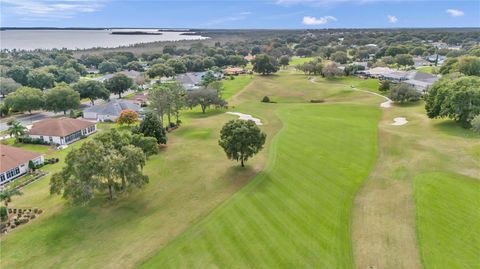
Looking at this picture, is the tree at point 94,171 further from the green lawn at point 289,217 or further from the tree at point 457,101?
the tree at point 457,101

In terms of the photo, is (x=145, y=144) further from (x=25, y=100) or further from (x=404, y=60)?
(x=404, y=60)

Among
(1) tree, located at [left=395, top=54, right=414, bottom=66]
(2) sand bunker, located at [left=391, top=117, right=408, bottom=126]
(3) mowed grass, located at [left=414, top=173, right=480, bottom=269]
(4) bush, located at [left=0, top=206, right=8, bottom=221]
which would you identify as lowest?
(4) bush, located at [left=0, top=206, right=8, bottom=221]

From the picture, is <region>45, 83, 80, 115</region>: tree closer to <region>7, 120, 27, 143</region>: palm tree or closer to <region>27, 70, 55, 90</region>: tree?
<region>7, 120, 27, 143</region>: palm tree

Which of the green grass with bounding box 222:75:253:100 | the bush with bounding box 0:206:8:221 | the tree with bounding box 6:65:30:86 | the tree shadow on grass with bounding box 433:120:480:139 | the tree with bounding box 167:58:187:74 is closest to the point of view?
the bush with bounding box 0:206:8:221

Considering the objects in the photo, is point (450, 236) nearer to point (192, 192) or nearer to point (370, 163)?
point (370, 163)

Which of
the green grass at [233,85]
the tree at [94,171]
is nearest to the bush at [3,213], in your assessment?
the tree at [94,171]

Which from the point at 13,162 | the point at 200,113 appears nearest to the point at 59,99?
the point at 200,113

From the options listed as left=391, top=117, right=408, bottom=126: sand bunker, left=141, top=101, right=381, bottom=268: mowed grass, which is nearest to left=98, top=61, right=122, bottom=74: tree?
left=141, top=101, right=381, bottom=268: mowed grass
